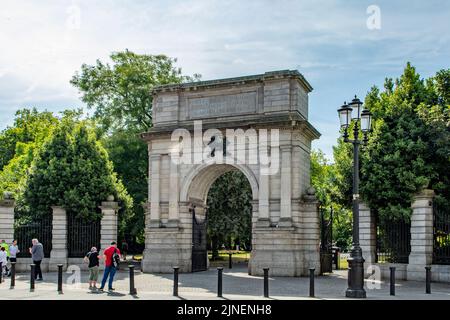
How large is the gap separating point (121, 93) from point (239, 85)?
15.3 meters

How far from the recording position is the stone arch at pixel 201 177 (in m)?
24.7

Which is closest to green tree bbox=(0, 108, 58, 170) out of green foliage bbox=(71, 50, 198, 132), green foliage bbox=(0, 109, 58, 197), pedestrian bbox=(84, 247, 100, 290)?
green foliage bbox=(0, 109, 58, 197)

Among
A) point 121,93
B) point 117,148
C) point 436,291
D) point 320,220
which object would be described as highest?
point 121,93

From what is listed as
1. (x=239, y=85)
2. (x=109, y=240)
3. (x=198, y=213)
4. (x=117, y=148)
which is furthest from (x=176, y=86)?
(x=117, y=148)

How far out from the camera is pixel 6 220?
26.0 metres

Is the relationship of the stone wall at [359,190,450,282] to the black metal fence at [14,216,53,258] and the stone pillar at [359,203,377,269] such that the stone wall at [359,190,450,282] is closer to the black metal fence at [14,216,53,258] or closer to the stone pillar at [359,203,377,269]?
the stone pillar at [359,203,377,269]

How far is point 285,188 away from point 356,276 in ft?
27.2

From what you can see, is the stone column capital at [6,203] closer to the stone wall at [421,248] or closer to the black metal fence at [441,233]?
the stone wall at [421,248]

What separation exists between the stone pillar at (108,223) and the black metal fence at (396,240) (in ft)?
39.5

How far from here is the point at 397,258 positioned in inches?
893

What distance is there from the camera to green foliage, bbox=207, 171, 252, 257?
36656mm

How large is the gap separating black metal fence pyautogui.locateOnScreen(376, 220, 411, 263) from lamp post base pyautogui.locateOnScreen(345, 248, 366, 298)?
24.2 feet
